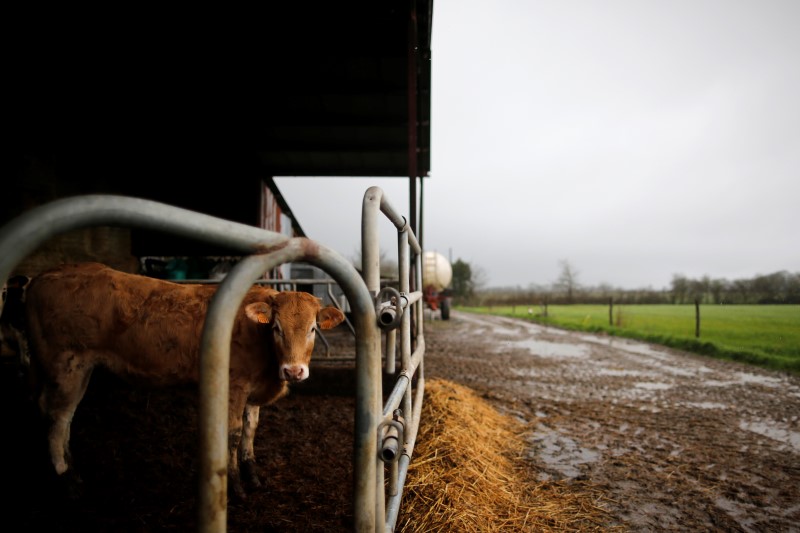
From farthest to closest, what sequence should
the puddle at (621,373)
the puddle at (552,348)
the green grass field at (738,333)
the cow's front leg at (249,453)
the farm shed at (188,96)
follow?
the puddle at (552,348)
the puddle at (621,373)
the green grass field at (738,333)
the farm shed at (188,96)
the cow's front leg at (249,453)

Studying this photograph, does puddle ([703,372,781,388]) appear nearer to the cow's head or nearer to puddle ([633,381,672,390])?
puddle ([633,381,672,390])

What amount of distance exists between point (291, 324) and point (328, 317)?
29 centimetres

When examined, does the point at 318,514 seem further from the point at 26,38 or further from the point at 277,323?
the point at 26,38

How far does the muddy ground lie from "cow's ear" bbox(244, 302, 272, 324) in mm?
989

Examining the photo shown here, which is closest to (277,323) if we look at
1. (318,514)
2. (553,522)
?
(318,514)

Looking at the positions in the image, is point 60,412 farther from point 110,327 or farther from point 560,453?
point 560,453

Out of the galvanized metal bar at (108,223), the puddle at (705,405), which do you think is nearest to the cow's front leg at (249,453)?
the galvanized metal bar at (108,223)

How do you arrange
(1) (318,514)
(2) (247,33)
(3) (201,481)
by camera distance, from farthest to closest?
(2) (247,33)
(1) (318,514)
(3) (201,481)

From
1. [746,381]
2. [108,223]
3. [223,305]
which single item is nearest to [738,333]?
[746,381]

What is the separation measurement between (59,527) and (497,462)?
280cm

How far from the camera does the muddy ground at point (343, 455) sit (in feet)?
8.14

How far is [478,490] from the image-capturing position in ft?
8.77

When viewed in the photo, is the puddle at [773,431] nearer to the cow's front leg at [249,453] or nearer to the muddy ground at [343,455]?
the muddy ground at [343,455]

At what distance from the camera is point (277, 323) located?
94.8 inches
